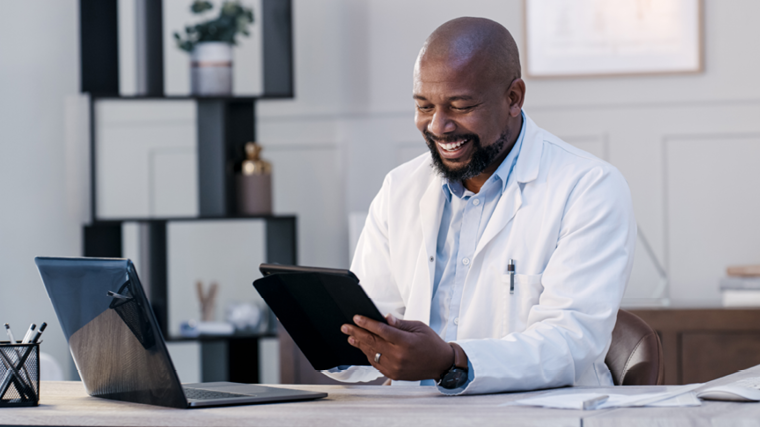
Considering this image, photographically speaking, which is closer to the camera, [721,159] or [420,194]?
[420,194]

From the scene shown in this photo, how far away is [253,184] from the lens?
288 cm

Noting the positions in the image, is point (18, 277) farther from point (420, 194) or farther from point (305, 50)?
point (420, 194)

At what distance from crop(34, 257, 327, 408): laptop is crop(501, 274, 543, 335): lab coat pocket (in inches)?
19.5

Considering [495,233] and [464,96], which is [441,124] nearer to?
[464,96]

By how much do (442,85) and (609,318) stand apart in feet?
1.83

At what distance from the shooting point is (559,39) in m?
2.99

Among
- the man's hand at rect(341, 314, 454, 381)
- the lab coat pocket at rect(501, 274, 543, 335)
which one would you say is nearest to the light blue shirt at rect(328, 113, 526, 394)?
the lab coat pocket at rect(501, 274, 543, 335)

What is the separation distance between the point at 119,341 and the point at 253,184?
1766 millimetres

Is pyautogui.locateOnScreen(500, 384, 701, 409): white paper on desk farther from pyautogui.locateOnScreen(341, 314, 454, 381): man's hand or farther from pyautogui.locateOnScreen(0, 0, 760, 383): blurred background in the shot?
pyautogui.locateOnScreen(0, 0, 760, 383): blurred background

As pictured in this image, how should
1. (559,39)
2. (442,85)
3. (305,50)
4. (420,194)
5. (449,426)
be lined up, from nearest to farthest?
(449,426) < (442,85) < (420,194) < (559,39) < (305,50)

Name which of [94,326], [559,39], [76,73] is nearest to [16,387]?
[94,326]

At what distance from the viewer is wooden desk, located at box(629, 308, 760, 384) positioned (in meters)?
2.47

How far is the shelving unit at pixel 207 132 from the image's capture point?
2855 mm

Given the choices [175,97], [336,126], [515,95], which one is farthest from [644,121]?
[175,97]
